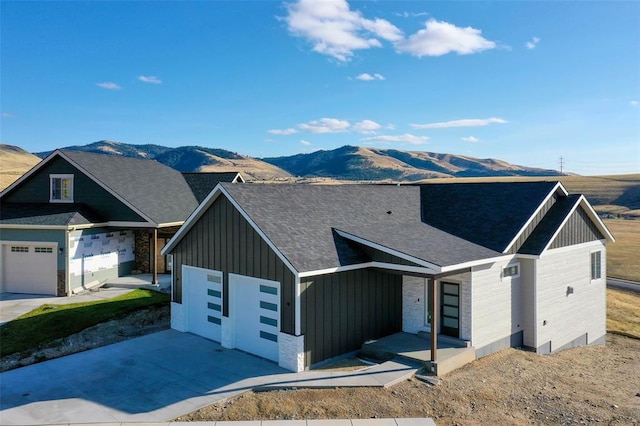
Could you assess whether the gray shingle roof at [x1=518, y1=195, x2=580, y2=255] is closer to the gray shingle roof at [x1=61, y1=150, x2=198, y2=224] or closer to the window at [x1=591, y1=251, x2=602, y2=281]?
the window at [x1=591, y1=251, x2=602, y2=281]

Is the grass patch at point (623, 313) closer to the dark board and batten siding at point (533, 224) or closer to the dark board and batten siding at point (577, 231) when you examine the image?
the dark board and batten siding at point (577, 231)

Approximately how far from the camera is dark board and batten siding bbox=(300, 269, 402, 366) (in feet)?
40.1

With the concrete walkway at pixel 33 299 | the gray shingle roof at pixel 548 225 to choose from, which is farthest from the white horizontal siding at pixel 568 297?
the concrete walkway at pixel 33 299

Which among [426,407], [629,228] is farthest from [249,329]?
[629,228]

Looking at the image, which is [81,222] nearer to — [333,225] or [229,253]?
[229,253]

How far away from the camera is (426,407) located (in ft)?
33.0

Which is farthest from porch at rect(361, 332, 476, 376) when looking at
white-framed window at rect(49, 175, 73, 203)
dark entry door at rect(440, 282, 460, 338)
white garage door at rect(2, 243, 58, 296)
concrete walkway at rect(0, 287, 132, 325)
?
white-framed window at rect(49, 175, 73, 203)

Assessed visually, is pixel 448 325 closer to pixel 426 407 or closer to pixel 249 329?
pixel 426 407

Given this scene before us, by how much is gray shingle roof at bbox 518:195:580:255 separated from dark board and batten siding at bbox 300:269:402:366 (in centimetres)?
460

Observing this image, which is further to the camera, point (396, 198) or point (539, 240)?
point (396, 198)

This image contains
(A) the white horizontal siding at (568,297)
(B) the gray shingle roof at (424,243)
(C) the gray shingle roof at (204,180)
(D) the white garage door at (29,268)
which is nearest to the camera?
(B) the gray shingle roof at (424,243)

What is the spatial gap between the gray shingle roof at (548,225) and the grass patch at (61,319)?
14545mm

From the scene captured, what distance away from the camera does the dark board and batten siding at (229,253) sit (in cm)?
1236

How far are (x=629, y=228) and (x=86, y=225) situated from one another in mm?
82153
